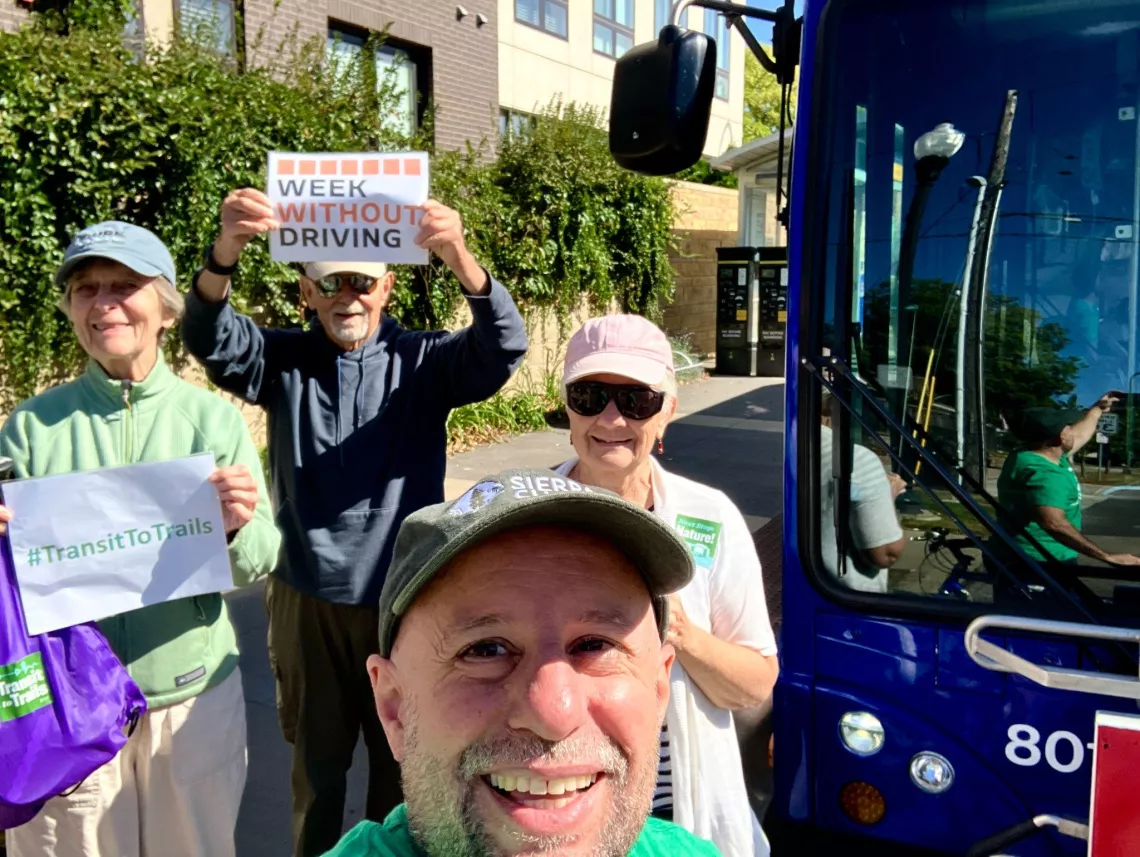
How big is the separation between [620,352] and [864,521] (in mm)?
764

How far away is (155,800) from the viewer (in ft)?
8.67

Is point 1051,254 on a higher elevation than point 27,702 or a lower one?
higher

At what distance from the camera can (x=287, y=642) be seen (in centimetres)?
314

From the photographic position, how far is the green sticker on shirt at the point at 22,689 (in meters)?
2.34

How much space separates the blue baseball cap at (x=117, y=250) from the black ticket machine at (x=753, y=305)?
15.0 meters

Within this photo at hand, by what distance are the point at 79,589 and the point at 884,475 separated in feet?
6.54

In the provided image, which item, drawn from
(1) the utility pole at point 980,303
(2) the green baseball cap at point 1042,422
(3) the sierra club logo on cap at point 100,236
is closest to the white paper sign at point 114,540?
(3) the sierra club logo on cap at point 100,236

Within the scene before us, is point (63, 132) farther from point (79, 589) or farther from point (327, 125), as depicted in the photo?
point (79, 589)

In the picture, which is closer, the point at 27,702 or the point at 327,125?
the point at 27,702

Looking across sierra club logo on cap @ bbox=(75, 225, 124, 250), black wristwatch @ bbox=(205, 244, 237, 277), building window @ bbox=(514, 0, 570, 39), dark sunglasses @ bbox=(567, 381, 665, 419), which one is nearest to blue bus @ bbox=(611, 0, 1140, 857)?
dark sunglasses @ bbox=(567, 381, 665, 419)

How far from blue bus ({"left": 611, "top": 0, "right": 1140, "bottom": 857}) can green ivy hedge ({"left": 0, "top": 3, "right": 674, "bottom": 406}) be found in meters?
6.02

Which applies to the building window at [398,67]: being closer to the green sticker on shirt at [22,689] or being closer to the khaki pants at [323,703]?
the khaki pants at [323,703]

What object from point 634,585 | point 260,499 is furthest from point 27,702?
point 634,585

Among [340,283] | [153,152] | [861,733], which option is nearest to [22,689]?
[340,283]
